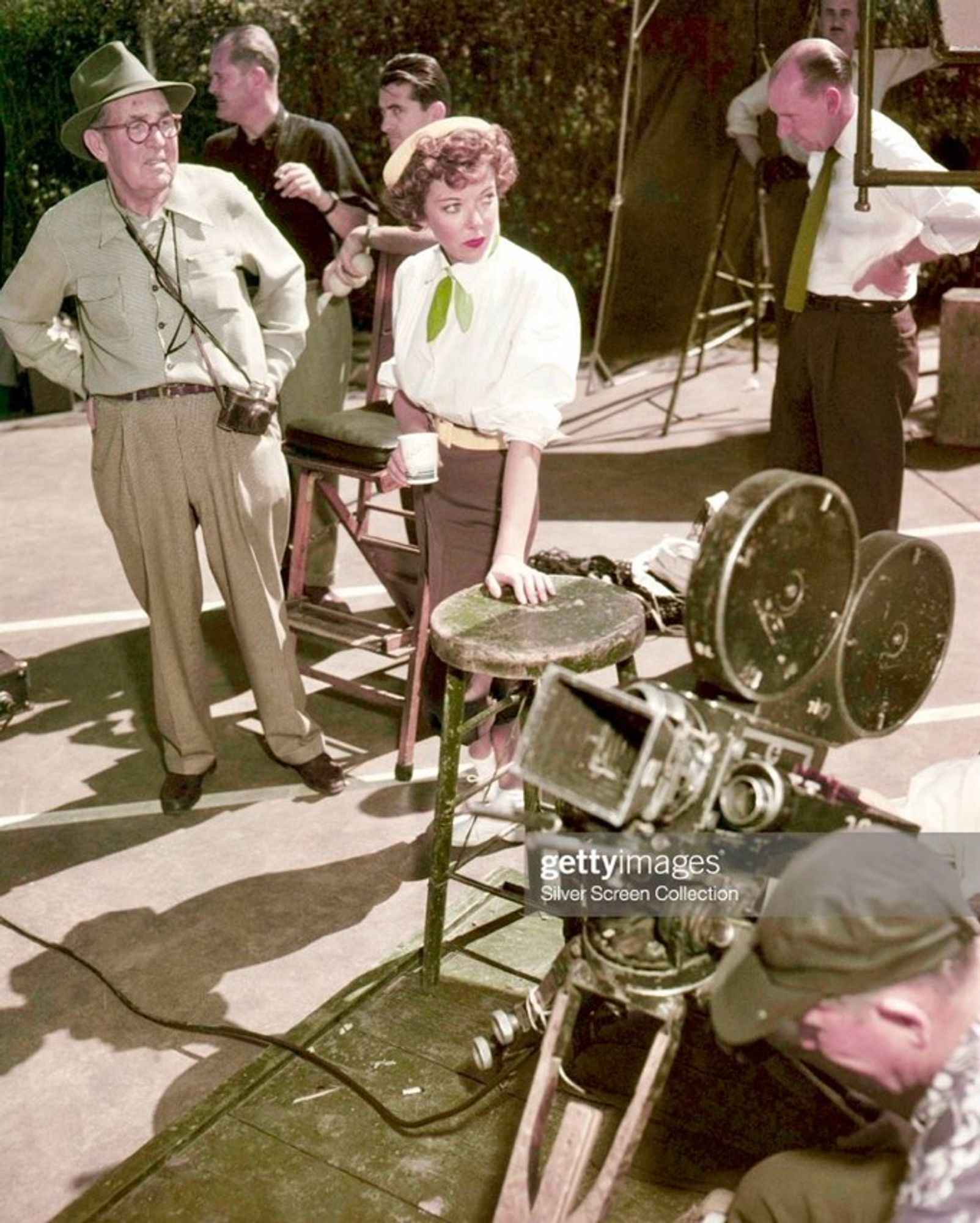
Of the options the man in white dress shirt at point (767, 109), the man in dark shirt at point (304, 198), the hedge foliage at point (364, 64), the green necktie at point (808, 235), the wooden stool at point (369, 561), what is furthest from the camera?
the hedge foliage at point (364, 64)

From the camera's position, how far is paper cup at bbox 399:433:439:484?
393 centimetres

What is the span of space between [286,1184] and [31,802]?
2112 millimetres

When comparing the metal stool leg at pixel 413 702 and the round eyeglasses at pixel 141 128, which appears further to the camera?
the metal stool leg at pixel 413 702

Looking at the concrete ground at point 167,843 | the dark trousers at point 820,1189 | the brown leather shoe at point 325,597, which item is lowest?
Answer: the concrete ground at point 167,843

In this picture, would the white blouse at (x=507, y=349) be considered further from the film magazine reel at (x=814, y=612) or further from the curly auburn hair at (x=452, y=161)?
the film magazine reel at (x=814, y=612)

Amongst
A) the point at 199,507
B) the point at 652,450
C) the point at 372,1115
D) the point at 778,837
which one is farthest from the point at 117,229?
the point at 652,450

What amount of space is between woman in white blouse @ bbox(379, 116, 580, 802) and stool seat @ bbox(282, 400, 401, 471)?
2.34ft

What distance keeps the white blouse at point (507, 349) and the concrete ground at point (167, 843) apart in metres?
1.35

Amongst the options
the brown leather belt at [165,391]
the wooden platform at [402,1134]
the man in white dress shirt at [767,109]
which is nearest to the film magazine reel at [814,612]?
the wooden platform at [402,1134]

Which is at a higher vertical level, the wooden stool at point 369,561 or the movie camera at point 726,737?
the movie camera at point 726,737

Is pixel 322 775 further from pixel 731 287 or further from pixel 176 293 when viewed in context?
pixel 731 287

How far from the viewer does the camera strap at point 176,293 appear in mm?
4168

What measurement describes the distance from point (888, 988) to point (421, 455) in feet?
7.44

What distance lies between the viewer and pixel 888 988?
199 cm
